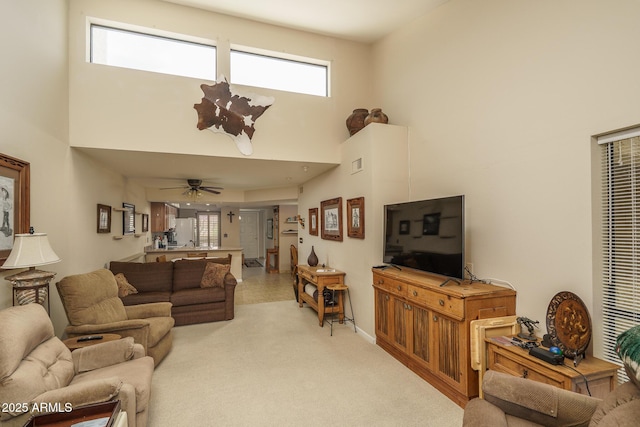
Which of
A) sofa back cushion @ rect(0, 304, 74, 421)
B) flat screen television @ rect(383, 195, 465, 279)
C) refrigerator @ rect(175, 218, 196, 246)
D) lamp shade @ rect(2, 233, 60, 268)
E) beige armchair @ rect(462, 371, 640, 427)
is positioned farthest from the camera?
refrigerator @ rect(175, 218, 196, 246)

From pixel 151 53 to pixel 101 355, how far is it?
3.57 meters

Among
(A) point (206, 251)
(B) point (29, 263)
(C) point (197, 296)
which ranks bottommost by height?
(C) point (197, 296)

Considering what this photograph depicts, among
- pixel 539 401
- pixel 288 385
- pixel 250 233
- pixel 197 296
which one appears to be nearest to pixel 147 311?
pixel 197 296

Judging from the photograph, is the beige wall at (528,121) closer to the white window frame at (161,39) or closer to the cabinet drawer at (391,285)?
the cabinet drawer at (391,285)

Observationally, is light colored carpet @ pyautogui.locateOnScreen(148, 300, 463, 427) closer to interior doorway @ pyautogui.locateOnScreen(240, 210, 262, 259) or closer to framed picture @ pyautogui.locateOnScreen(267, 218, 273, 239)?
framed picture @ pyautogui.locateOnScreen(267, 218, 273, 239)

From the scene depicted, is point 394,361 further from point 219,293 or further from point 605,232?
point 219,293

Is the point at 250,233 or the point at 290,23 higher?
the point at 290,23

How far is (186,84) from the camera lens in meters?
3.74

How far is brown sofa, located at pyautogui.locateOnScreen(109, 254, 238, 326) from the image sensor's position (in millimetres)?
4406

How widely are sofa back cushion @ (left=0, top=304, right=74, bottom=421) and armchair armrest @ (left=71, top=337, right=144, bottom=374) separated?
0.07m

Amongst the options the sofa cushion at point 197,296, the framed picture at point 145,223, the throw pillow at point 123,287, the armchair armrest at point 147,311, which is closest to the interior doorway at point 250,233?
the framed picture at point 145,223

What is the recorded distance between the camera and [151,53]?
12.6 ft

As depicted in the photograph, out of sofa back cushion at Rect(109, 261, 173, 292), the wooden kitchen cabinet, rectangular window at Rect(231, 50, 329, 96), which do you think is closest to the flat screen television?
the wooden kitchen cabinet

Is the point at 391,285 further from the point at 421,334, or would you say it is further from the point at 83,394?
the point at 83,394
